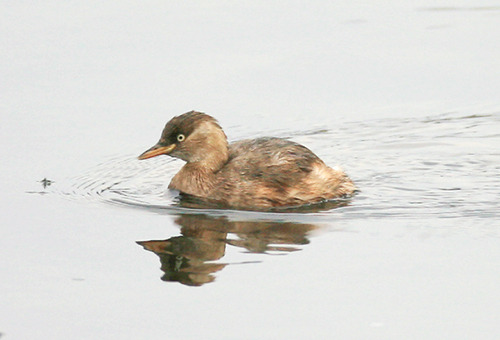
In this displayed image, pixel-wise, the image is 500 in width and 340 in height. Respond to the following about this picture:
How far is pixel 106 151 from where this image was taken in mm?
12539

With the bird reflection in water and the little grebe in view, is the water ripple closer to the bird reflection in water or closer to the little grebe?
the little grebe

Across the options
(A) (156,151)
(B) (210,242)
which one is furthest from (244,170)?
(B) (210,242)

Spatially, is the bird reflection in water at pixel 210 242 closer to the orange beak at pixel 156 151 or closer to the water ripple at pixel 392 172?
the water ripple at pixel 392 172

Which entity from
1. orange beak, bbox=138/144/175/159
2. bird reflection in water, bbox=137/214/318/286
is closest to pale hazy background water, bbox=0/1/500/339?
bird reflection in water, bbox=137/214/318/286

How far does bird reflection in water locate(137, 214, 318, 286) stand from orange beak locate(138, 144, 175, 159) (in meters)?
1.25

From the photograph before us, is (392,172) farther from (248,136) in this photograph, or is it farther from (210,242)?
(210,242)

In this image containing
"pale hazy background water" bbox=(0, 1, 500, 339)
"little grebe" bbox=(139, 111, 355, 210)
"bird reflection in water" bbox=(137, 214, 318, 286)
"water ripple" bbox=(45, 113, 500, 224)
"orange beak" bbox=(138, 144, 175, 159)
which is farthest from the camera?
"orange beak" bbox=(138, 144, 175, 159)

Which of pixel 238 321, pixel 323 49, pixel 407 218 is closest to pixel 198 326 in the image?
pixel 238 321

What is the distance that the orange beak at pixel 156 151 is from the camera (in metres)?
11.7

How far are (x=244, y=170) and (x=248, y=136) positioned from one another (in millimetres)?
1668

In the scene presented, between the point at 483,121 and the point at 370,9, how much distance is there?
14.4 ft

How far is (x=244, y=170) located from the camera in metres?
11.5

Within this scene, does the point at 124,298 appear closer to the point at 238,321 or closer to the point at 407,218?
the point at 238,321

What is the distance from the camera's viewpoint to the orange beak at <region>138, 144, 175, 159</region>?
11723 mm
